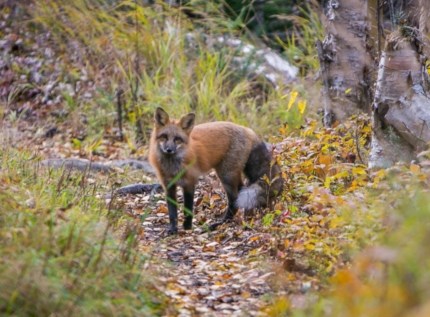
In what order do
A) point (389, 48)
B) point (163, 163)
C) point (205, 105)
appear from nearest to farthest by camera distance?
1. point (389, 48)
2. point (163, 163)
3. point (205, 105)

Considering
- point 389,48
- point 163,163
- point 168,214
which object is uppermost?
point 389,48

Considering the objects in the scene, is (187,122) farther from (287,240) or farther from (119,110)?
(119,110)

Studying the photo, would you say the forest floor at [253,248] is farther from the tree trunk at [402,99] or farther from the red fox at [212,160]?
the tree trunk at [402,99]

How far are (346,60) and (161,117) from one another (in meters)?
2.60

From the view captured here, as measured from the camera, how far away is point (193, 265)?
23.2ft

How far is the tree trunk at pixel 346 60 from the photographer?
982 centimetres

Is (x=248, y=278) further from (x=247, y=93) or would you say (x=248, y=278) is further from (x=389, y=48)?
(x=247, y=93)

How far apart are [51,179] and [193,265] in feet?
6.53

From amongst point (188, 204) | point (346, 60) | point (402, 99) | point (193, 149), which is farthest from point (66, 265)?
point (346, 60)

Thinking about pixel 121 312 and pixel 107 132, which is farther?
pixel 107 132

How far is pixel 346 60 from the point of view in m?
9.89

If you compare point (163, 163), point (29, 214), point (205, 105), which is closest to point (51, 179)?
point (163, 163)

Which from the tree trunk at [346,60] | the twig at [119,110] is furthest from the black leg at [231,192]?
the twig at [119,110]

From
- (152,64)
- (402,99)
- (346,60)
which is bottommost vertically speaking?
(152,64)
